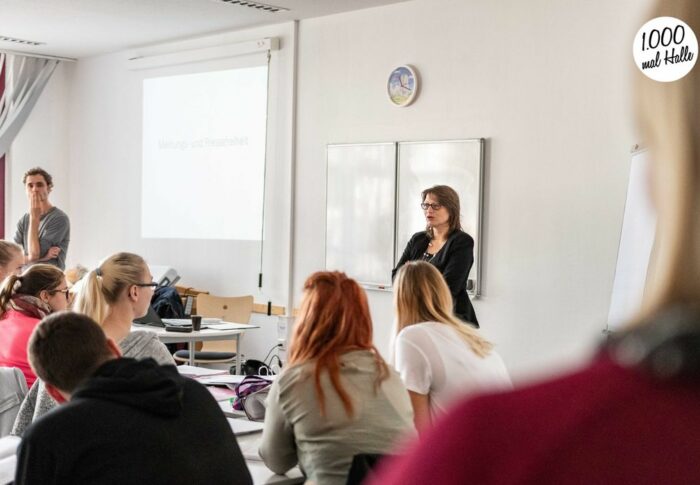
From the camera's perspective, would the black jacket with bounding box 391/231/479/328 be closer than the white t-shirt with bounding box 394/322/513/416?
No

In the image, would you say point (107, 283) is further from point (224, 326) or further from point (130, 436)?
point (224, 326)

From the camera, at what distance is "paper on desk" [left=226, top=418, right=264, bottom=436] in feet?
11.1

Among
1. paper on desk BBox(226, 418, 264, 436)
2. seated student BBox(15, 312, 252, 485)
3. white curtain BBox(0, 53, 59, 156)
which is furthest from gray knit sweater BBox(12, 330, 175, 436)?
white curtain BBox(0, 53, 59, 156)

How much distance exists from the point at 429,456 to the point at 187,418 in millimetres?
2022

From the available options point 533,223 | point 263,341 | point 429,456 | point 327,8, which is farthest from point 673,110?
point 263,341

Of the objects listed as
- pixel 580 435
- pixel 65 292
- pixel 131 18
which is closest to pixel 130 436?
pixel 580 435

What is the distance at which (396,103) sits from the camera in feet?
A: 24.1

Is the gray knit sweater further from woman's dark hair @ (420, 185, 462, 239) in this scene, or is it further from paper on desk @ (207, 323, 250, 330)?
paper on desk @ (207, 323, 250, 330)

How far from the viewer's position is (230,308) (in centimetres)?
811

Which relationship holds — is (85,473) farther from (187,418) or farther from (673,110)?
(673,110)

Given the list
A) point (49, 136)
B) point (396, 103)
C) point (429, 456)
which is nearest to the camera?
point (429, 456)

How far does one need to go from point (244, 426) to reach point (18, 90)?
26.1 feet

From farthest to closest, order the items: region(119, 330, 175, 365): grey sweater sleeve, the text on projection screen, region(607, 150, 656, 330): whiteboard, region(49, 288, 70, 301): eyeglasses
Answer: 1. the text on projection screen
2. region(607, 150, 656, 330): whiteboard
3. region(49, 288, 70, 301): eyeglasses
4. region(119, 330, 175, 365): grey sweater sleeve

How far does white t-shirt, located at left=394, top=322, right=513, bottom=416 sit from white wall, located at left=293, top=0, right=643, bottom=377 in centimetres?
236
